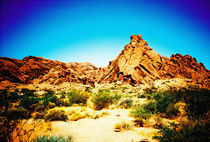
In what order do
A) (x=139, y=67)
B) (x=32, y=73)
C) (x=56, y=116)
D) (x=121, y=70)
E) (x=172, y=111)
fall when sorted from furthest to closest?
1. (x=32, y=73)
2. (x=121, y=70)
3. (x=139, y=67)
4. (x=172, y=111)
5. (x=56, y=116)

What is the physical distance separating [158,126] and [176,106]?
1.91 metres

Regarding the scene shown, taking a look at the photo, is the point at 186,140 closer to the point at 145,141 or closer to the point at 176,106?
the point at 145,141

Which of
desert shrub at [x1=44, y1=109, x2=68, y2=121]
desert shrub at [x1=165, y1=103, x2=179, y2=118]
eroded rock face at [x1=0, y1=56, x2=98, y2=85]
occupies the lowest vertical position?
desert shrub at [x1=44, y1=109, x2=68, y2=121]

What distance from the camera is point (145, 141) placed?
2992mm

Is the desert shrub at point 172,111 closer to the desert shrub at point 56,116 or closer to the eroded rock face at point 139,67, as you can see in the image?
the desert shrub at point 56,116

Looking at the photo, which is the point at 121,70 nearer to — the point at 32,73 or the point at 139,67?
the point at 139,67

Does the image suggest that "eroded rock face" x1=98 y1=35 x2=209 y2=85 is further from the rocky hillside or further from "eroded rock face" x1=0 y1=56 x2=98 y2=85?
"eroded rock face" x1=0 y1=56 x2=98 y2=85

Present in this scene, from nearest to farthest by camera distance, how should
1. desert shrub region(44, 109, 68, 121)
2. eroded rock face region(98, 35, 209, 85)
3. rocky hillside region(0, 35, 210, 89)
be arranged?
desert shrub region(44, 109, 68, 121) → rocky hillside region(0, 35, 210, 89) → eroded rock face region(98, 35, 209, 85)

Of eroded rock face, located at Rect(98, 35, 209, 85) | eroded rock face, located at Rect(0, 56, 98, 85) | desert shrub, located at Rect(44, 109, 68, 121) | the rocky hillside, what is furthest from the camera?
eroded rock face, located at Rect(98, 35, 209, 85)

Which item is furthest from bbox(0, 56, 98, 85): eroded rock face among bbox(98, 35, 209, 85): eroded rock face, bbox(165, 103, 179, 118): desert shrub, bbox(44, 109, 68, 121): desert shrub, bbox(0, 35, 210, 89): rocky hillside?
bbox(165, 103, 179, 118): desert shrub

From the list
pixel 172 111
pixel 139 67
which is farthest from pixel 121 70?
pixel 172 111

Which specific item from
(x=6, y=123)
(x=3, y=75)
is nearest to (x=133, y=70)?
(x=6, y=123)

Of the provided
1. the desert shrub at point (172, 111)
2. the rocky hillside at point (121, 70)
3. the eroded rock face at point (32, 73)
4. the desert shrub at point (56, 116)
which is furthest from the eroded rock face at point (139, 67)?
the desert shrub at point (56, 116)

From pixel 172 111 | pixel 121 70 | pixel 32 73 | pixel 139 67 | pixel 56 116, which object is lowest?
pixel 56 116
